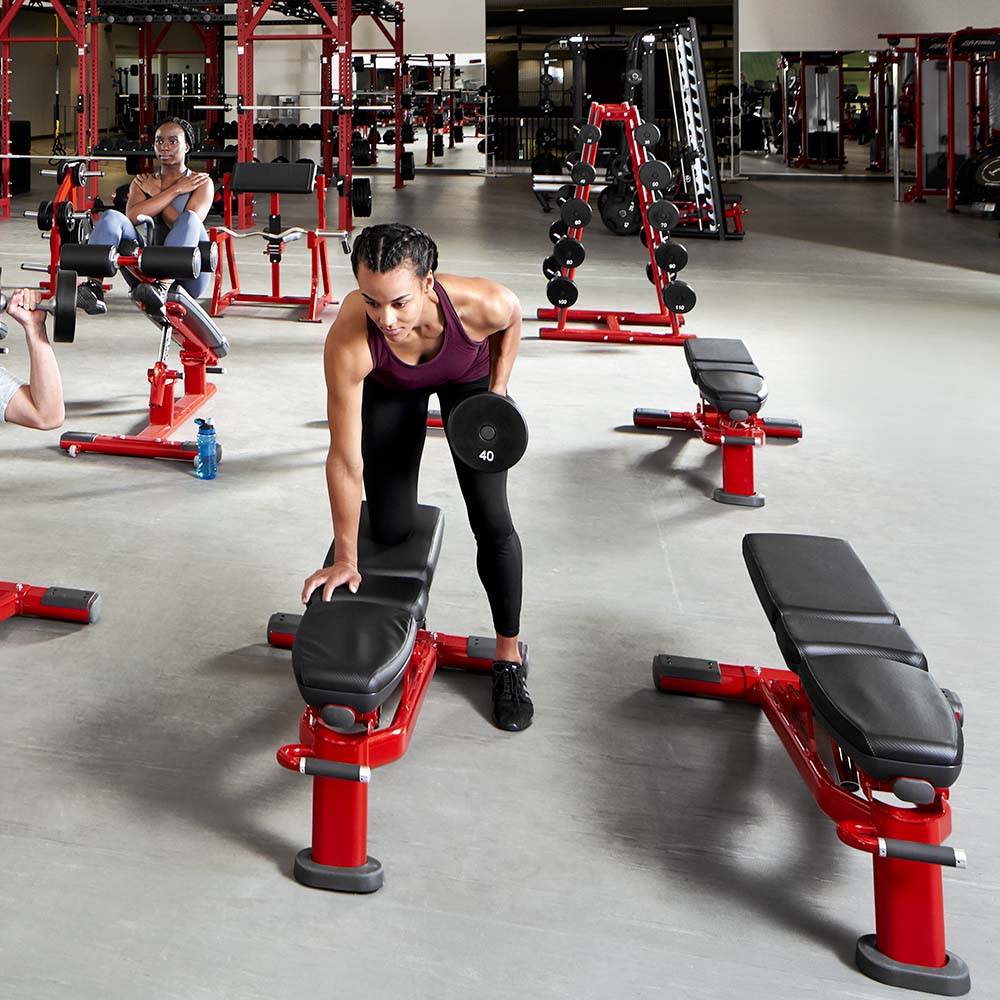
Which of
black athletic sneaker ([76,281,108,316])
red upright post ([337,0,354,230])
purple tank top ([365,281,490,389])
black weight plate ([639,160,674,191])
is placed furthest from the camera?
red upright post ([337,0,354,230])

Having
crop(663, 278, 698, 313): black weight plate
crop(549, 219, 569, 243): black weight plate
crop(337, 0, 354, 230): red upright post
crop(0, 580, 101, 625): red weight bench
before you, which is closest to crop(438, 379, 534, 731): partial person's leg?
crop(0, 580, 101, 625): red weight bench

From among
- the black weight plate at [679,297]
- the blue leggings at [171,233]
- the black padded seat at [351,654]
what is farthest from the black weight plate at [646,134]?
the black padded seat at [351,654]

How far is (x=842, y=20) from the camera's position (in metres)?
14.4

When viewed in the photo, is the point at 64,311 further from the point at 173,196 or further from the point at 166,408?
the point at 173,196

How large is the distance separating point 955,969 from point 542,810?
0.71 meters

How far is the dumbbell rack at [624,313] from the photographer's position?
552 centimetres

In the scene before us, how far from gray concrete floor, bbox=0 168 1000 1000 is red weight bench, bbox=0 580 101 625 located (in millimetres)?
46

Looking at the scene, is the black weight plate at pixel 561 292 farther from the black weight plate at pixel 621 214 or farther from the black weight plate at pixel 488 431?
the black weight plate at pixel 488 431

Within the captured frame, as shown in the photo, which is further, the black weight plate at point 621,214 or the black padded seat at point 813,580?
the black weight plate at point 621,214

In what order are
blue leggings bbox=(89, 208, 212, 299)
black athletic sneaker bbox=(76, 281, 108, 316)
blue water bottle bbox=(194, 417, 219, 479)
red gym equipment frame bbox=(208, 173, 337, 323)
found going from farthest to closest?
red gym equipment frame bbox=(208, 173, 337, 323)
blue leggings bbox=(89, 208, 212, 299)
blue water bottle bbox=(194, 417, 219, 479)
black athletic sneaker bbox=(76, 281, 108, 316)

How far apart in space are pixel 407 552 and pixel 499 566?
208 mm

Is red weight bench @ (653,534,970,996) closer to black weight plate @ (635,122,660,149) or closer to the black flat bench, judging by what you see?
the black flat bench

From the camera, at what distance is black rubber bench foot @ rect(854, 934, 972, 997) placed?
5.02 feet

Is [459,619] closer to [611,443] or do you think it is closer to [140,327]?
[611,443]
